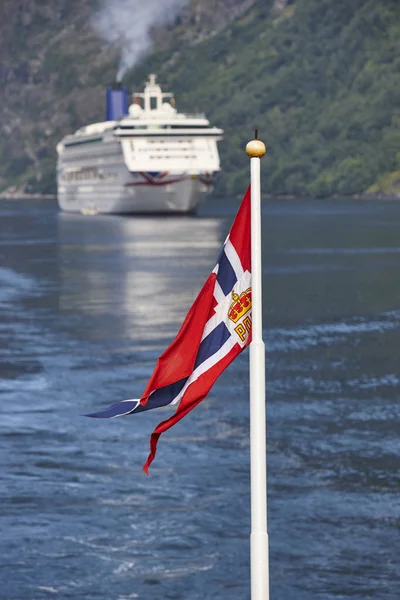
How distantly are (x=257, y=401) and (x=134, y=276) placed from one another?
60392 mm

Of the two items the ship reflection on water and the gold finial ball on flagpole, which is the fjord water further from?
the gold finial ball on flagpole

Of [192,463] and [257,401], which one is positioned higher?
[257,401]

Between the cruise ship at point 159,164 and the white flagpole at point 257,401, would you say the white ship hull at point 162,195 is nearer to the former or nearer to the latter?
the cruise ship at point 159,164

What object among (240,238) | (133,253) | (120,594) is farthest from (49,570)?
(133,253)

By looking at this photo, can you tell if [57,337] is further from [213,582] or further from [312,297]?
[213,582]

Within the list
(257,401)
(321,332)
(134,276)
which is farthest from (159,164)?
(257,401)

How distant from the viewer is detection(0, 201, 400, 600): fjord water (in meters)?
18.6

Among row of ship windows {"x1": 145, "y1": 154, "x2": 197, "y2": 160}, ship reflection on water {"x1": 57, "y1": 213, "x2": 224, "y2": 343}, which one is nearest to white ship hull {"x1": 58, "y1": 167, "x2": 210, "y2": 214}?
row of ship windows {"x1": 145, "y1": 154, "x2": 197, "y2": 160}

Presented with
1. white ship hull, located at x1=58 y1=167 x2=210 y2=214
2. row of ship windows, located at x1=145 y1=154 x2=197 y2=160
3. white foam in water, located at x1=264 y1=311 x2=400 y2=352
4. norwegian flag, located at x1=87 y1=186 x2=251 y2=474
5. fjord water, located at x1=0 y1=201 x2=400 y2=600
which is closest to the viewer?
norwegian flag, located at x1=87 y1=186 x2=251 y2=474

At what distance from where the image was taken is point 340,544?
19.6 m

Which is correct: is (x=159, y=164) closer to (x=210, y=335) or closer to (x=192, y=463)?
(x=192, y=463)

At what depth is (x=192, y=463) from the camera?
2505 cm

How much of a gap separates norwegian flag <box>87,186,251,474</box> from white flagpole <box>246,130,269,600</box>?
0.27 m

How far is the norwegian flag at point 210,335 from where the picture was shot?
43.8 ft
